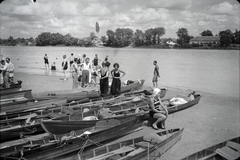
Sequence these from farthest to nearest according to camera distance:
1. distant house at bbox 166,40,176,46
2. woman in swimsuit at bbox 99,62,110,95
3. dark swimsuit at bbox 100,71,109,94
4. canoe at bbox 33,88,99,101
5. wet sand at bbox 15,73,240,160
Answer: distant house at bbox 166,40,176,46 → dark swimsuit at bbox 100,71,109,94 → woman in swimsuit at bbox 99,62,110,95 → canoe at bbox 33,88,99,101 → wet sand at bbox 15,73,240,160

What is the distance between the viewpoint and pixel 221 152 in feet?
18.4

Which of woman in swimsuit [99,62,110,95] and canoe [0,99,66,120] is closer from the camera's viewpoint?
canoe [0,99,66,120]

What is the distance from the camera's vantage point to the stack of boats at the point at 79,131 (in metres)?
5.29

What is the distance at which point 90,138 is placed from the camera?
605cm

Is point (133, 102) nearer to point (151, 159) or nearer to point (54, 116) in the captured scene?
point (54, 116)

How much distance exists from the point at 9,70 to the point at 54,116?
6.40 m

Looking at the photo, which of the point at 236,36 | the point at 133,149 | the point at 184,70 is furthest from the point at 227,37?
the point at 133,149

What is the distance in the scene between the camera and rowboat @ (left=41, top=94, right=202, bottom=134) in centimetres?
595

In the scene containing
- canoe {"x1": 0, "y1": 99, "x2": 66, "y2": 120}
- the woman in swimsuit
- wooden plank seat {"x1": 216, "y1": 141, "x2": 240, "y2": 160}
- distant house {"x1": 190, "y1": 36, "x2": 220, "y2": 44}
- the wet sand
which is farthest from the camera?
distant house {"x1": 190, "y1": 36, "x2": 220, "y2": 44}

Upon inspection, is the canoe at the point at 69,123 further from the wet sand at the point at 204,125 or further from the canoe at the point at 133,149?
the wet sand at the point at 204,125

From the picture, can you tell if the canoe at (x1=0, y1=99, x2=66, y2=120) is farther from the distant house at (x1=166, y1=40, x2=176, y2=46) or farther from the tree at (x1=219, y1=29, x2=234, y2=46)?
the distant house at (x1=166, y1=40, x2=176, y2=46)

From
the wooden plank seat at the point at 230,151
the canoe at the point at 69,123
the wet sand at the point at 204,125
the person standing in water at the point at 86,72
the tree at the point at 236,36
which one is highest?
the tree at the point at 236,36

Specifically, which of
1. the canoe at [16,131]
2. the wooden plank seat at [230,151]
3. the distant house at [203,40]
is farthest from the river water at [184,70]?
the distant house at [203,40]

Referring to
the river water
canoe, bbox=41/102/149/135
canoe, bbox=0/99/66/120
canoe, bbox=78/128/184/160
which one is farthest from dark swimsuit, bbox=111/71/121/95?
the river water
